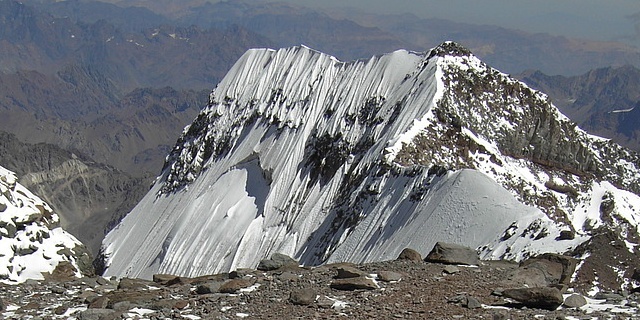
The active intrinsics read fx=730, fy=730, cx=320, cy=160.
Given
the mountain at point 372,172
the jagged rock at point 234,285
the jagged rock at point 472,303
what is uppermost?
the mountain at point 372,172

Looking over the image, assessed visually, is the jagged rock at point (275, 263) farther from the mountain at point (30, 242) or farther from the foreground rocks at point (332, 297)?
the mountain at point (30, 242)

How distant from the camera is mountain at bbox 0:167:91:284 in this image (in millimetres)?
27203

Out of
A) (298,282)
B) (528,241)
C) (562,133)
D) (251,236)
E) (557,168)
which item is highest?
(562,133)

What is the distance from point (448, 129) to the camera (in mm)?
53625

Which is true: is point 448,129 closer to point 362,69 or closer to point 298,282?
point 362,69

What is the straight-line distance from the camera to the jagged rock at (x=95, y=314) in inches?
602

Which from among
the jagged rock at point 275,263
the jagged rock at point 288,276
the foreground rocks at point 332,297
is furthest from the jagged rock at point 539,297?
the jagged rock at point 275,263

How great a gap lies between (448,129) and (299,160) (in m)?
17.8

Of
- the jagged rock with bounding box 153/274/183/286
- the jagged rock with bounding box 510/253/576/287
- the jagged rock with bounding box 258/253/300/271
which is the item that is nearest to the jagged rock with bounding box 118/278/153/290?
the jagged rock with bounding box 153/274/183/286

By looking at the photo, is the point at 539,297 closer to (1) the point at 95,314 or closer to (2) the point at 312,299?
(2) the point at 312,299

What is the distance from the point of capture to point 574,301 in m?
15.7

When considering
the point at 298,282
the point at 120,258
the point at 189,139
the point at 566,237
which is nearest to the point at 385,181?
the point at 566,237

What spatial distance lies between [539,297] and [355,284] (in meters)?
4.15

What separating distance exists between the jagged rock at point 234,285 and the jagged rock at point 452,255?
17.8 ft
